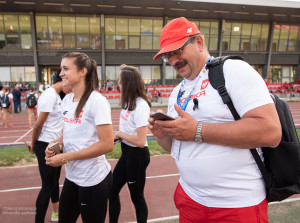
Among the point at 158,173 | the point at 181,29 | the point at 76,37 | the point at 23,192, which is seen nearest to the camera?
the point at 181,29

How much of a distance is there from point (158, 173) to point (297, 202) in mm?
2645

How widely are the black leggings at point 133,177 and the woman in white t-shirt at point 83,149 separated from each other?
0.45m

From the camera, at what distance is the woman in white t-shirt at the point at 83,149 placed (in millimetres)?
1920

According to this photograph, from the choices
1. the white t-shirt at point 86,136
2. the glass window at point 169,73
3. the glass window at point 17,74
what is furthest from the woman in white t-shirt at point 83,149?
the glass window at point 17,74

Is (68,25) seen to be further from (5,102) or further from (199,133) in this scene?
(199,133)

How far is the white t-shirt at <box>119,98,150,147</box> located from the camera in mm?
2465

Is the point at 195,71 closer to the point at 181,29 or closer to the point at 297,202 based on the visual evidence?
the point at 181,29

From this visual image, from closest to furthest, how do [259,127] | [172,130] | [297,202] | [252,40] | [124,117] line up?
[259,127] → [172,130] → [124,117] → [297,202] → [252,40]

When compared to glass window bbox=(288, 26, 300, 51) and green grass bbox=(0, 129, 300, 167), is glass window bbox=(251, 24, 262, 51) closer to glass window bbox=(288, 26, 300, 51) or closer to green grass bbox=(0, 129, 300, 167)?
glass window bbox=(288, 26, 300, 51)

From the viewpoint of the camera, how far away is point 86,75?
2.19 metres

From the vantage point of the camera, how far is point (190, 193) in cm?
148

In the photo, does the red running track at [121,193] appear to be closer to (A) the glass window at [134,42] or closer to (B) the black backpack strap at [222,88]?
(B) the black backpack strap at [222,88]

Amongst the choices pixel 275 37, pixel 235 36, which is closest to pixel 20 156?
pixel 235 36

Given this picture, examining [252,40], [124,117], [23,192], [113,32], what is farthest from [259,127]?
[252,40]
